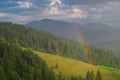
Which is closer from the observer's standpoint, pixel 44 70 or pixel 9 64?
pixel 9 64

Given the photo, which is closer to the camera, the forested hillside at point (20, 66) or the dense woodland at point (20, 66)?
the dense woodland at point (20, 66)

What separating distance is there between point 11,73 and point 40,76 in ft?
57.2

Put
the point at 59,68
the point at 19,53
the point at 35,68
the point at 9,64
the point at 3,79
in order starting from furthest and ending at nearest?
the point at 59,68, the point at 19,53, the point at 35,68, the point at 9,64, the point at 3,79

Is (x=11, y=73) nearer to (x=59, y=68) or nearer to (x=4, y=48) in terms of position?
(x=4, y=48)

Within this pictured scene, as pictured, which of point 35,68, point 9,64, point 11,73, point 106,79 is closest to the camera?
point 11,73

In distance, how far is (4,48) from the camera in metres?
154

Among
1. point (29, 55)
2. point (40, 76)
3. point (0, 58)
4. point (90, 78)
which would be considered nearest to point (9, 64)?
point (0, 58)

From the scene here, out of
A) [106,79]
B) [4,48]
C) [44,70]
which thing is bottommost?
[106,79]

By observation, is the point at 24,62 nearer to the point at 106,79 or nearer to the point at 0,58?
the point at 0,58

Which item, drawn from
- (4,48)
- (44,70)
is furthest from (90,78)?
(4,48)

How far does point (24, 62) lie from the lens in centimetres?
14812

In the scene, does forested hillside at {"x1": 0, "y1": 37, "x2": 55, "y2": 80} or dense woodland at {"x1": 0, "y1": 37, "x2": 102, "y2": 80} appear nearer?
dense woodland at {"x1": 0, "y1": 37, "x2": 102, "y2": 80}

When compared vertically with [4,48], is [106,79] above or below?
below

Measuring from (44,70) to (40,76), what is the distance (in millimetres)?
8558
